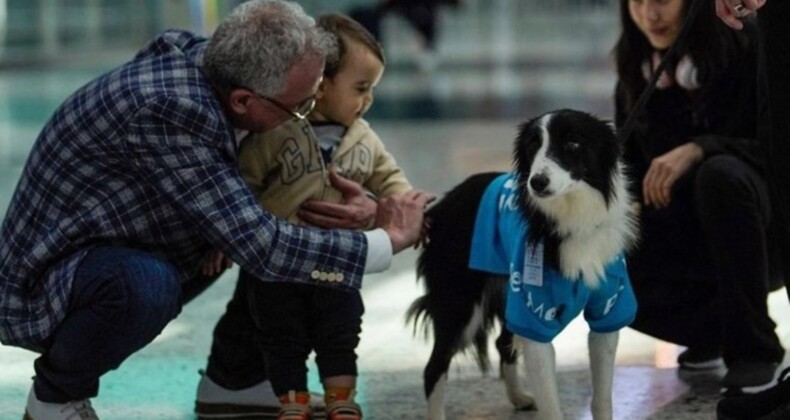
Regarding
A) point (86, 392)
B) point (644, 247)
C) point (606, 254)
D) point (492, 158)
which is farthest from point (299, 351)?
point (492, 158)

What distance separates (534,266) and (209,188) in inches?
29.7

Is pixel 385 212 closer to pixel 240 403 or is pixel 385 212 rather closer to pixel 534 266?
pixel 534 266

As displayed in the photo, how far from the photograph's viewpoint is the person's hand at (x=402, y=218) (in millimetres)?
A: 3617

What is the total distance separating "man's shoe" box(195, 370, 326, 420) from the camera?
4.04 metres

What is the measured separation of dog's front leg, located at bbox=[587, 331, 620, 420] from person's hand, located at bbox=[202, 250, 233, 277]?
3.01ft

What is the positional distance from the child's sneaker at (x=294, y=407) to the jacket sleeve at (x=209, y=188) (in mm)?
455

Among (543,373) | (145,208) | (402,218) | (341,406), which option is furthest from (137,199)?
(543,373)

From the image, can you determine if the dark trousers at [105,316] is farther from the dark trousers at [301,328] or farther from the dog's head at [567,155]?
the dog's head at [567,155]

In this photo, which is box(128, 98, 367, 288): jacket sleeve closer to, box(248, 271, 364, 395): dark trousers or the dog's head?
box(248, 271, 364, 395): dark trousers

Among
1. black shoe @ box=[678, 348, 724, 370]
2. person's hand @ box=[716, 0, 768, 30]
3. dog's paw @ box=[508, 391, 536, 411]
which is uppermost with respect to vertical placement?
person's hand @ box=[716, 0, 768, 30]

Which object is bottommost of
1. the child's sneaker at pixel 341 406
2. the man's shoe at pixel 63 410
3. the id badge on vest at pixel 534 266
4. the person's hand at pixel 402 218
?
the child's sneaker at pixel 341 406

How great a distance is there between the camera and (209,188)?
3381 millimetres

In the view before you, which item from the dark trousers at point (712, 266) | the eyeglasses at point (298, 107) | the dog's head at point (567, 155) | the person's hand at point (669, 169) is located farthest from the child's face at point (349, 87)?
the dark trousers at point (712, 266)

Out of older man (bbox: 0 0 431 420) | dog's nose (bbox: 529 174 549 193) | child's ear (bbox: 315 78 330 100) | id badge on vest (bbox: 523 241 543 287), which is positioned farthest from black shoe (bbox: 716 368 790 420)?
child's ear (bbox: 315 78 330 100)
